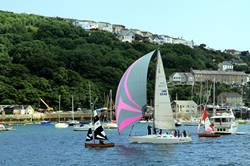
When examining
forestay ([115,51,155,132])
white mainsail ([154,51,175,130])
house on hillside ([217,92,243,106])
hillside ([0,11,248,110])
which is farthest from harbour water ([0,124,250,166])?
house on hillside ([217,92,243,106])

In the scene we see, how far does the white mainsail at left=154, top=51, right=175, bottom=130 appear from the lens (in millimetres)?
55844

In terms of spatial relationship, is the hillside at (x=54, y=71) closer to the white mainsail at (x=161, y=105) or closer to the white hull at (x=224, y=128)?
the white hull at (x=224, y=128)

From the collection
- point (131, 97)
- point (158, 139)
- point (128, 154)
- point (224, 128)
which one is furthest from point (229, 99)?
point (128, 154)

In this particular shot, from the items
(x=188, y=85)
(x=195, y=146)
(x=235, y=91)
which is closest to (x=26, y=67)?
(x=188, y=85)

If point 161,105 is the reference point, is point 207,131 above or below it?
below

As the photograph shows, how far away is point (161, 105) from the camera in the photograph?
5638 cm

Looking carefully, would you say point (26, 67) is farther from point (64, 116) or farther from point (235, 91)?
point (235, 91)

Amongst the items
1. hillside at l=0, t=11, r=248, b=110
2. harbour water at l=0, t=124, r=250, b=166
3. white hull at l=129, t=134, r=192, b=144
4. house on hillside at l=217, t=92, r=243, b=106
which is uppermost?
hillside at l=0, t=11, r=248, b=110

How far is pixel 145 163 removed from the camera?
44.0 m

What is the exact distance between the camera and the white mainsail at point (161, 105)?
55844 mm

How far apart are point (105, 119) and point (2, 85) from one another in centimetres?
2510

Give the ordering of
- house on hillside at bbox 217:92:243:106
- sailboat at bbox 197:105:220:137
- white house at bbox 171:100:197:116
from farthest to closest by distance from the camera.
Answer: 1. house on hillside at bbox 217:92:243:106
2. white house at bbox 171:100:197:116
3. sailboat at bbox 197:105:220:137

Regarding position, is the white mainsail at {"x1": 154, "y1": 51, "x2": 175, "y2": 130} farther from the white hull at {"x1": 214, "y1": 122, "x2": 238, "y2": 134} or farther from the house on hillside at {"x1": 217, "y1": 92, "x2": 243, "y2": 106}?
the house on hillside at {"x1": 217, "y1": 92, "x2": 243, "y2": 106}

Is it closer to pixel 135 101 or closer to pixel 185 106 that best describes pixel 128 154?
pixel 135 101
